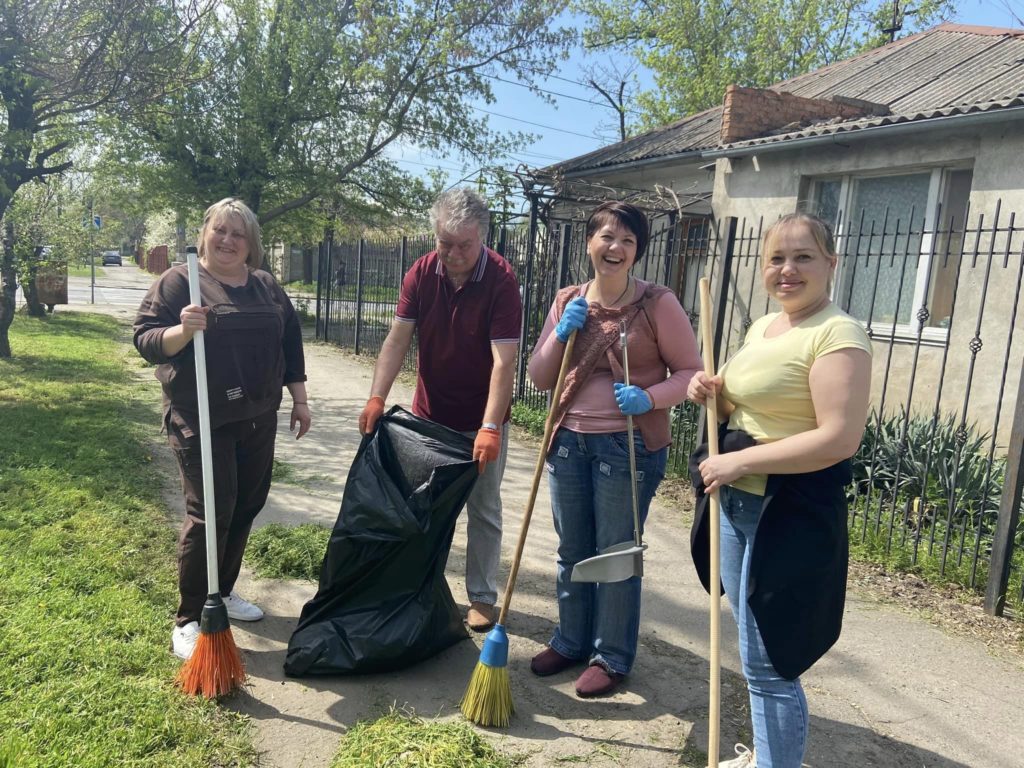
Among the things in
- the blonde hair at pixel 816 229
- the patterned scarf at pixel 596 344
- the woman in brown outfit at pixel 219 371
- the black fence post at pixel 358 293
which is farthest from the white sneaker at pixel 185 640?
the black fence post at pixel 358 293

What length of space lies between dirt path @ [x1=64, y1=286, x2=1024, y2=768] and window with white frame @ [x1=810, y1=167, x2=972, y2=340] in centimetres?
379

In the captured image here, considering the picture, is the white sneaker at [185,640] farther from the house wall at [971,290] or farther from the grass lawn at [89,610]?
the house wall at [971,290]

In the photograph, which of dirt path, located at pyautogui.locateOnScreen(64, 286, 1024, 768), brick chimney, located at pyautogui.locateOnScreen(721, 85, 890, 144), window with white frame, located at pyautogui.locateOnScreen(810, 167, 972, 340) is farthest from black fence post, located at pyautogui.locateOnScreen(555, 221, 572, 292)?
dirt path, located at pyautogui.locateOnScreen(64, 286, 1024, 768)

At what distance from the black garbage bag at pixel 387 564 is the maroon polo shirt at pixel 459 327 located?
0.31m

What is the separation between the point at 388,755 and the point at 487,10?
51.3ft

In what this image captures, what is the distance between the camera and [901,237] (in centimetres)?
740

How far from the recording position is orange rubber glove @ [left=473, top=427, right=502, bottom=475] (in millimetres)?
2912

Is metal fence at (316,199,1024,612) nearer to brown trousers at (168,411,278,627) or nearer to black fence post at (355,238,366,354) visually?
brown trousers at (168,411,278,627)

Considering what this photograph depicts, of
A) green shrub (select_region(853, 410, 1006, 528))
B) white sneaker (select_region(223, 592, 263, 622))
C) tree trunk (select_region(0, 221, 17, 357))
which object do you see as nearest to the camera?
white sneaker (select_region(223, 592, 263, 622))

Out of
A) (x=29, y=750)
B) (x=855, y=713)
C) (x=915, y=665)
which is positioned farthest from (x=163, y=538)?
(x=915, y=665)

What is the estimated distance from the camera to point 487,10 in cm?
1498

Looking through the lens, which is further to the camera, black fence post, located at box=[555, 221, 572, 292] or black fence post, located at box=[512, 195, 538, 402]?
black fence post, located at box=[512, 195, 538, 402]

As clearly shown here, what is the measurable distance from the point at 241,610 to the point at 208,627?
0.75 meters

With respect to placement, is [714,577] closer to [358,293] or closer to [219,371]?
[219,371]
